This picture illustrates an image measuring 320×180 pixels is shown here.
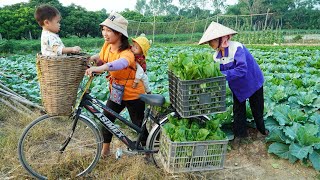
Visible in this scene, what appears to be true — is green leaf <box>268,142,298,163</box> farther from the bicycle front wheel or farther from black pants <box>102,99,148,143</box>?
the bicycle front wheel

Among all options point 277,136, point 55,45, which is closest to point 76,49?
point 55,45

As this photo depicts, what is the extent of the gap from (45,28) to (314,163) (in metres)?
3.13

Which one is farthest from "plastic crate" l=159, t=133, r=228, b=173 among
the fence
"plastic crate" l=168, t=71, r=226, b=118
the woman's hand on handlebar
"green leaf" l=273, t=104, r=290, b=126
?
the fence

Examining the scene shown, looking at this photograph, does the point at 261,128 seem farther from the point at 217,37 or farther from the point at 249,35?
the point at 249,35

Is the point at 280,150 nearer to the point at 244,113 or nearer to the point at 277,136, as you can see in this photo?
the point at 277,136

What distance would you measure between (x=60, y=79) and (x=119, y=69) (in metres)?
0.53

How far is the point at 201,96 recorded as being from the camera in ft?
8.71

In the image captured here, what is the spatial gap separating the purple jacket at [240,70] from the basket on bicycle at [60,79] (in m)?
1.35

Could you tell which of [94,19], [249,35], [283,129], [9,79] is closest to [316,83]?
[283,129]

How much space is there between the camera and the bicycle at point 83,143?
3.10m

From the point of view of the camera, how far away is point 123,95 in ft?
10.9

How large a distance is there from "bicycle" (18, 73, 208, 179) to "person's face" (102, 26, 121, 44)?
0.50 meters

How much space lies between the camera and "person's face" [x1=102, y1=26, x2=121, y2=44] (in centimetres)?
305

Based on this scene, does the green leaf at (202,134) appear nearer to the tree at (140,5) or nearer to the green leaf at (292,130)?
the green leaf at (292,130)
